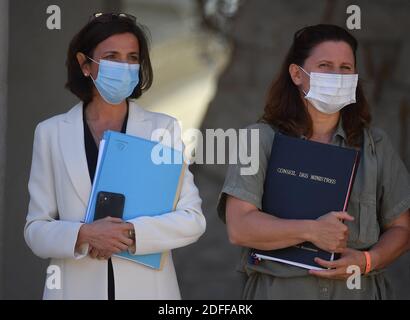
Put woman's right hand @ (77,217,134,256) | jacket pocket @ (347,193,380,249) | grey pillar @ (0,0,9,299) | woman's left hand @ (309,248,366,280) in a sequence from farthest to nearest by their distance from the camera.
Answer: grey pillar @ (0,0,9,299) < jacket pocket @ (347,193,380,249) < woman's left hand @ (309,248,366,280) < woman's right hand @ (77,217,134,256)

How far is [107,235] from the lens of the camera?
171 inches

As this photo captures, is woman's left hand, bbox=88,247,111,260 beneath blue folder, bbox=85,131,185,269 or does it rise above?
beneath

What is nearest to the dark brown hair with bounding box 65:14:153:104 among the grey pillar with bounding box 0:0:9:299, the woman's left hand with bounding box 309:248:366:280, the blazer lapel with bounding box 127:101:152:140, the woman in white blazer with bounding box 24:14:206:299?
the woman in white blazer with bounding box 24:14:206:299

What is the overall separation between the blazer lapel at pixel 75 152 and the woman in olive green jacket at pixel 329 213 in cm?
61

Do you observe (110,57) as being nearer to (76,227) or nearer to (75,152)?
(75,152)

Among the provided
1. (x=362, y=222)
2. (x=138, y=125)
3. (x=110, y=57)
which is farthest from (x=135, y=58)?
(x=362, y=222)

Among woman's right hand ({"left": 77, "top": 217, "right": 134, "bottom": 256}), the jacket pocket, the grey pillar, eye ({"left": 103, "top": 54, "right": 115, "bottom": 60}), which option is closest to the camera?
woman's right hand ({"left": 77, "top": 217, "right": 134, "bottom": 256})

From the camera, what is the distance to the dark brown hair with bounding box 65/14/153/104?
4.71 m

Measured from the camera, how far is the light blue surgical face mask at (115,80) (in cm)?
466

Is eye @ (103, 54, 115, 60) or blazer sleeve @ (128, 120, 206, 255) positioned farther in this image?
eye @ (103, 54, 115, 60)

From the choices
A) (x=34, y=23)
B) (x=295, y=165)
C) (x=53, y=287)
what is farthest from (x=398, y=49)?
(x=53, y=287)

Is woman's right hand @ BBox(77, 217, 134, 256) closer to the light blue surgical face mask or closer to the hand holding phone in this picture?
the hand holding phone

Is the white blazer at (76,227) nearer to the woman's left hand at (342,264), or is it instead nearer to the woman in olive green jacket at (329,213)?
the woman in olive green jacket at (329,213)
